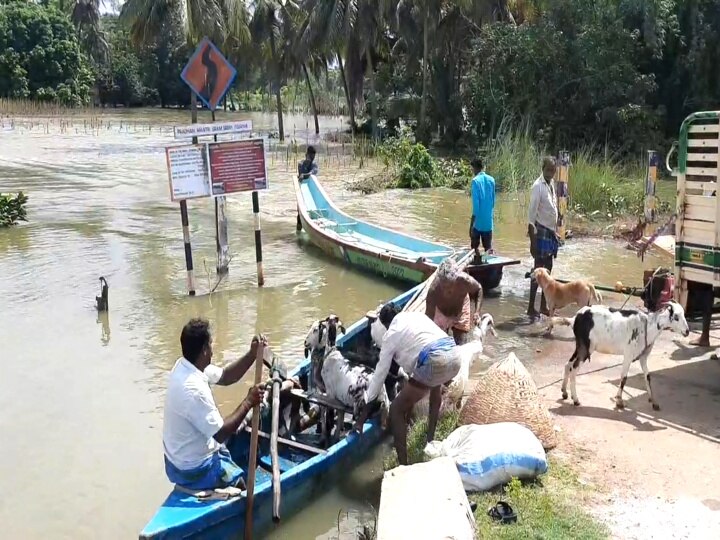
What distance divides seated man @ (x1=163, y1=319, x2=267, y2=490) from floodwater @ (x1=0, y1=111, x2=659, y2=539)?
2.83 ft

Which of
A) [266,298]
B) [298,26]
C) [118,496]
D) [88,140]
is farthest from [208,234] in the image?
[88,140]

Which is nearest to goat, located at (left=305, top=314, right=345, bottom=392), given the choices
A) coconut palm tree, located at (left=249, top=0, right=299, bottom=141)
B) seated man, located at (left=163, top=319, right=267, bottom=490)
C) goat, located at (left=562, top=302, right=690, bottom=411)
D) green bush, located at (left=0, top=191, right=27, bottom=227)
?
seated man, located at (left=163, top=319, right=267, bottom=490)

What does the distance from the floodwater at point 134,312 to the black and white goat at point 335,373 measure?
58 cm

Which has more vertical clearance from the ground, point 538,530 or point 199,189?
point 199,189

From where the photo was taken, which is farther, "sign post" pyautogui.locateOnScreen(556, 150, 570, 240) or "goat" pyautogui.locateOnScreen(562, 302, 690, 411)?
"sign post" pyautogui.locateOnScreen(556, 150, 570, 240)

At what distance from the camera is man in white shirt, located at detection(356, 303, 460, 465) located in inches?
203

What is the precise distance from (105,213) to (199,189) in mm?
9061

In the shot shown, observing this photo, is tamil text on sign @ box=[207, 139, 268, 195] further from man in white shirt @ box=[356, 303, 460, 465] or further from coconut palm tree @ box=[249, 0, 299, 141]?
coconut palm tree @ box=[249, 0, 299, 141]

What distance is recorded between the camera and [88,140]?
3656 cm

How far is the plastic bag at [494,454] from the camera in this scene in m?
5.12

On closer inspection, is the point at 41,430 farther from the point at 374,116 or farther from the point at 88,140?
the point at 88,140

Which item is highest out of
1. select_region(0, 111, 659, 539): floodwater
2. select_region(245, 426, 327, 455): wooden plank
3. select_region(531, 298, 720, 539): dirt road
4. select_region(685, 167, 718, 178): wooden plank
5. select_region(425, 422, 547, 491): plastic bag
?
select_region(685, 167, 718, 178): wooden plank

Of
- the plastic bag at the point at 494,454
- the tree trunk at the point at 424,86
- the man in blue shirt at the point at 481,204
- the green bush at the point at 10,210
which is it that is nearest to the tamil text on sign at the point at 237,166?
the man in blue shirt at the point at 481,204

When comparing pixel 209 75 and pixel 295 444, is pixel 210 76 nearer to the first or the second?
pixel 209 75
